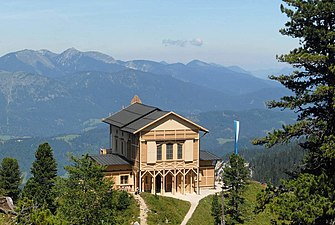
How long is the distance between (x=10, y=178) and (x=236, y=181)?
2067 centimetres

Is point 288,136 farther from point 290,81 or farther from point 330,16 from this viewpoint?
point 330,16

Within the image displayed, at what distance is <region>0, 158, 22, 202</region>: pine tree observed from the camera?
169 feet

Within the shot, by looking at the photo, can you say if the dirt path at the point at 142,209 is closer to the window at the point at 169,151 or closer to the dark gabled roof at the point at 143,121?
the window at the point at 169,151

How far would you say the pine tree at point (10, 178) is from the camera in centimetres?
5150

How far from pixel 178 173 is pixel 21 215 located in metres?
42.5

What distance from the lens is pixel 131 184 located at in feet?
194

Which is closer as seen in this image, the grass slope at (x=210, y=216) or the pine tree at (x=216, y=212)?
the pine tree at (x=216, y=212)

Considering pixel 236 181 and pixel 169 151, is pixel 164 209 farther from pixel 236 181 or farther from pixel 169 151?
pixel 236 181

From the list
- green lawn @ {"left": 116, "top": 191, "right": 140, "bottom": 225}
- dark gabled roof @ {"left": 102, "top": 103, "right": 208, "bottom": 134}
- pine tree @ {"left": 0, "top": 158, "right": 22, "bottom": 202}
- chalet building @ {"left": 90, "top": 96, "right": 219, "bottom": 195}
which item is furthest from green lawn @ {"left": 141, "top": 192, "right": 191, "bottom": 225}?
pine tree @ {"left": 0, "top": 158, "right": 22, "bottom": 202}

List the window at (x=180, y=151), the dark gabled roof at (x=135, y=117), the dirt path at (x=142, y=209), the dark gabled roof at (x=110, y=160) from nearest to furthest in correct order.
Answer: the dirt path at (x=142, y=209), the window at (x=180, y=151), the dark gabled roof at (x=135, y=117), the dark gabled roof at (x=110, y=160)

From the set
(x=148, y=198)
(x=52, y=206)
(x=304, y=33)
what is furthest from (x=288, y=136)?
(x=148, y=198)

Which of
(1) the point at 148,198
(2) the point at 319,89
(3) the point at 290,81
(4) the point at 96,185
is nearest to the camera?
(2) the point at 319,89

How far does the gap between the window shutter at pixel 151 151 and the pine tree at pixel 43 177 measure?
10.7 m

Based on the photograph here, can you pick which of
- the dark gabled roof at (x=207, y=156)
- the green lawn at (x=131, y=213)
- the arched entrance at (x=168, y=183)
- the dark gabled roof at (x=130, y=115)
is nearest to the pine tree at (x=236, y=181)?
the green lawn at (x=131, y=213)
